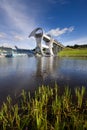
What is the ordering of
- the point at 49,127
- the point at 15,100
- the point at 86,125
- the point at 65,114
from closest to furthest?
the point at 86,125 → the point at 49,127 → the point at 65,114 → the point at 15,100

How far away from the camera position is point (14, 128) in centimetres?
657

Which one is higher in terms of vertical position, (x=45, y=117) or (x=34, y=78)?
(x=45, y=117)

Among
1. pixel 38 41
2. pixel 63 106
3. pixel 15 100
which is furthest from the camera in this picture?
pixel 38 41

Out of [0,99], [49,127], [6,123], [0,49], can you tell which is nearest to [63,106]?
[49,127]

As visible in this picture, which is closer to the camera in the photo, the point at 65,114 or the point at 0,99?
the point at 65,114

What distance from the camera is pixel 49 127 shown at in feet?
21.0

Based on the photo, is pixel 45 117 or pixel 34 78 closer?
pixel 45 117

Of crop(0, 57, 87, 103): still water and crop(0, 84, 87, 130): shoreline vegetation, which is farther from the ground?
crop(0, 84, 87, 130): shoreline vegetation

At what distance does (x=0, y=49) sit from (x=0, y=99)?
119 meters

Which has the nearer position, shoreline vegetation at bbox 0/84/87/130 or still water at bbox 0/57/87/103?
shoreline vegetation at bbox 0/84/87/130

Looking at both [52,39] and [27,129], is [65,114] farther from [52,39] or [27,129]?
[52,39]

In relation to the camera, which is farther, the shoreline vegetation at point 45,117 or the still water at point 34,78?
the still water at point 34,78

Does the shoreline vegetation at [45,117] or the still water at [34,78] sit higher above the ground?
the shoreline vegetation at [45,117]

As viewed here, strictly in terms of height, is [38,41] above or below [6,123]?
above
